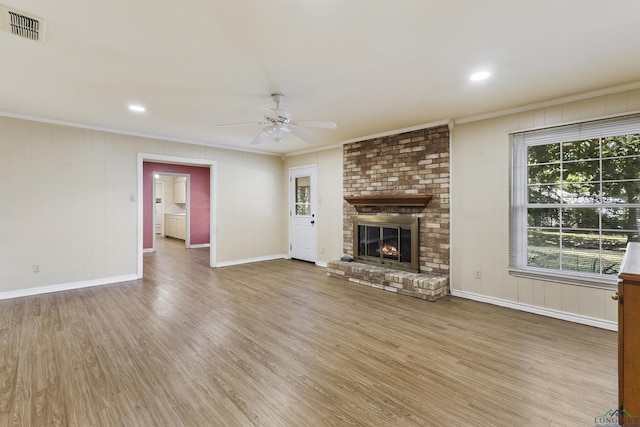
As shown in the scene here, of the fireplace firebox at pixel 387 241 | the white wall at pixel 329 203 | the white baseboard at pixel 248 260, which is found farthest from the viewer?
the white baseboard at pixel 248 260

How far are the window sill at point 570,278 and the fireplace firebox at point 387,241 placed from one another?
4.53 ft

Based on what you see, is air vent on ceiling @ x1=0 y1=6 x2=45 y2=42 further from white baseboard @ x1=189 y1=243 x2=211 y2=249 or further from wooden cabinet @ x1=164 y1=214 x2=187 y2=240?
wooden cabinet @ x1=164 y1=214 x2=187 y2=240

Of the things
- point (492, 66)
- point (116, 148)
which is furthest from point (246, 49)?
point (116, 148)

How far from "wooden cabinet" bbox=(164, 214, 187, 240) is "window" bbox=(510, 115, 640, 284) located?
9.51 meters

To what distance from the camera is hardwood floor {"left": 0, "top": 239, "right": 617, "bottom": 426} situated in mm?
1883

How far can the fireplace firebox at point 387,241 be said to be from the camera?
186 inches

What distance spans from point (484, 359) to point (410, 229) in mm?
2464

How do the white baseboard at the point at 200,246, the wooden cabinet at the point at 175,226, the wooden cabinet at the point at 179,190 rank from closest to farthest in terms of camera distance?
the white baseboard at the point at 200,246
the wooden cabinet at the point at 175,226
the wooden cabinet at the point at 179,190

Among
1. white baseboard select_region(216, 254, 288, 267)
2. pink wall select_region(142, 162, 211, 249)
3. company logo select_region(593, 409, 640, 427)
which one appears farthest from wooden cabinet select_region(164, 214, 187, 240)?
company logo select_region(593, 409, 640, 427)

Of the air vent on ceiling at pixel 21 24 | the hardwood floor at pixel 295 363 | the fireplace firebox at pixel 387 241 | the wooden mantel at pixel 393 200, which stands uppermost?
the air vent on ceiling at pixel 21 24

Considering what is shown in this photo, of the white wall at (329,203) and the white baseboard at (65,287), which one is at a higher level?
the white wall at (329,203)

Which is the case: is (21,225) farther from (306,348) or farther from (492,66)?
(492,66)

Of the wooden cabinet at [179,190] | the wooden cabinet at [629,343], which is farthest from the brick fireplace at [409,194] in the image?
the wooden cabinet at [179,190]

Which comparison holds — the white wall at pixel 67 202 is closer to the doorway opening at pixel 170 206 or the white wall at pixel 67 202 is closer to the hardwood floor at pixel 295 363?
the hardwood floor at pixel 295 363
